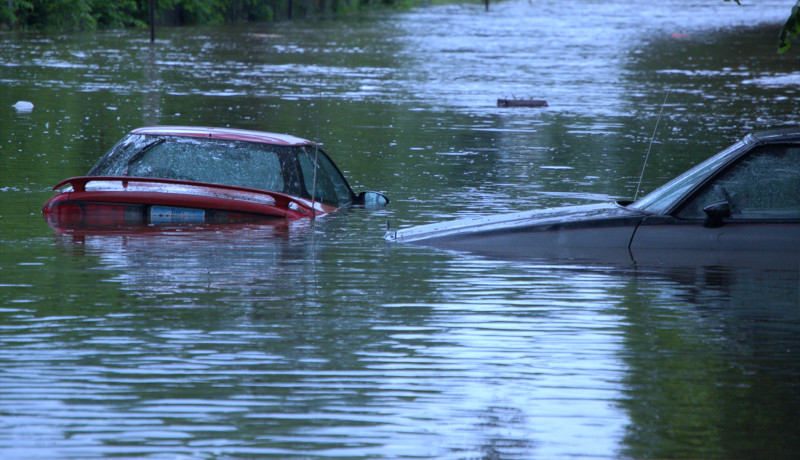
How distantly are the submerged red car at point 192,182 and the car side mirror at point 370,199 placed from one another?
998 mm

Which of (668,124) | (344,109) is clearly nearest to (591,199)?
(668,124)

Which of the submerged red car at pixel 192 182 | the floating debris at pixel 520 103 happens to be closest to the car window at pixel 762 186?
the submerged red car at pixel 192 182

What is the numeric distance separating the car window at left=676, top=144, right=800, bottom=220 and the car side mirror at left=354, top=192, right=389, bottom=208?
4.70m

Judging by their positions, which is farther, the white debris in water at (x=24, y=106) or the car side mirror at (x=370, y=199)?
the white debris in water at (x=24, y=106)

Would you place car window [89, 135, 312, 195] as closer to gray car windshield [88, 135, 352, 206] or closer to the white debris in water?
gray car windshield [88, 135, 352, 206]

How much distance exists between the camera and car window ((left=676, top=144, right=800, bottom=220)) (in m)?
8.24

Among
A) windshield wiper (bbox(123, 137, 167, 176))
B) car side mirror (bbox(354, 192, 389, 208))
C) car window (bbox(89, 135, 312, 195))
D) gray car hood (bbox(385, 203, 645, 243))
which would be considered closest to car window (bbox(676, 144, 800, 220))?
gray car hood (bbox(385, 203, 645, 243))

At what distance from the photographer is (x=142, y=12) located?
218ft

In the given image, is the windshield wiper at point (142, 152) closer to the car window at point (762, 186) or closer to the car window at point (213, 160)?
the car window at point (213, 160)

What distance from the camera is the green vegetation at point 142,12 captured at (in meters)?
54.2

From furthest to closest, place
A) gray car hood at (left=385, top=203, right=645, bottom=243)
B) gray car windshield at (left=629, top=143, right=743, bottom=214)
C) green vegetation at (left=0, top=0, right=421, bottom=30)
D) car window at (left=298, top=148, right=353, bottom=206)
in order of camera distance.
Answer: green vegetation at (left=0, top=0, right=421, bottom=30) < car window at (left=298, top=148, right=353, bottom=206) < gray car hood at (left=385, top=203, right=645, bottom=243) < gray car windshield at (left=629, top=143, right=743, bottom=214)

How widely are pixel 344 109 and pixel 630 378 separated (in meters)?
20.3

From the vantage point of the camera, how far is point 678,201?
8.41m

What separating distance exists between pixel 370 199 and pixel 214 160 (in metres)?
2.11
